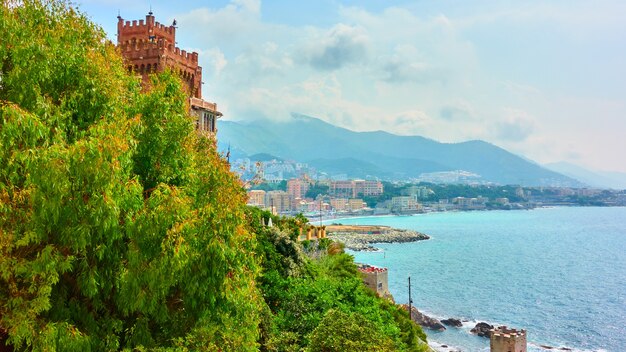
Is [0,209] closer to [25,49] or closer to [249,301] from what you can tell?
[25,49]

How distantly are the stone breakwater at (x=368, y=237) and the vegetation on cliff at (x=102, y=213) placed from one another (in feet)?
269

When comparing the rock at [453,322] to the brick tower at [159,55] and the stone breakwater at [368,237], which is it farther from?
the stone breakwater at [368,237]

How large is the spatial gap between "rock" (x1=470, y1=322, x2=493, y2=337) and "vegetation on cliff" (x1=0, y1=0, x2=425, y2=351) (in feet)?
105

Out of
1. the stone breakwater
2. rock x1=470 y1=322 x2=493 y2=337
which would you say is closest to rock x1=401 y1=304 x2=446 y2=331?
rock x1=470 y1=322 x2=493 y2=337

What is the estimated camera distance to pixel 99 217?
273 inches

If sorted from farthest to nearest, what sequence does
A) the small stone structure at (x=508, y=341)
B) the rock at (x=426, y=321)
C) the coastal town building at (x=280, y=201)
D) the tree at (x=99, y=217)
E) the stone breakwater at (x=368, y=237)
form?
the coastal town building at (x=280, y=201), the stone breakwater at (x=368, y=237), the rock at (x=426, y=321), the small stone structure at (x=508, y=341), the tree at (x=99, y=217)

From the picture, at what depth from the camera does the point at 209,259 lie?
7969 mm

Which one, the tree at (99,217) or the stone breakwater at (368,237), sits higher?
the tree at (99,217)

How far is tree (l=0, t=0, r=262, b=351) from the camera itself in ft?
22.4

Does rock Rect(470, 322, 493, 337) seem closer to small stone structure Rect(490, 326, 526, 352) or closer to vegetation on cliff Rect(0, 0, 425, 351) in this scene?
small stone structure Rect(490, 326, 526, 352)

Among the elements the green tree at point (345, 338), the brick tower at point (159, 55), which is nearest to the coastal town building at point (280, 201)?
the brick tower at point (159, 55)

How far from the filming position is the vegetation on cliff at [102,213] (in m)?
6.85

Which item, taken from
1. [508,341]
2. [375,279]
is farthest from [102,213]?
[375,279]

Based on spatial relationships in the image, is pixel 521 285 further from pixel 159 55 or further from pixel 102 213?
pixel 102 213
